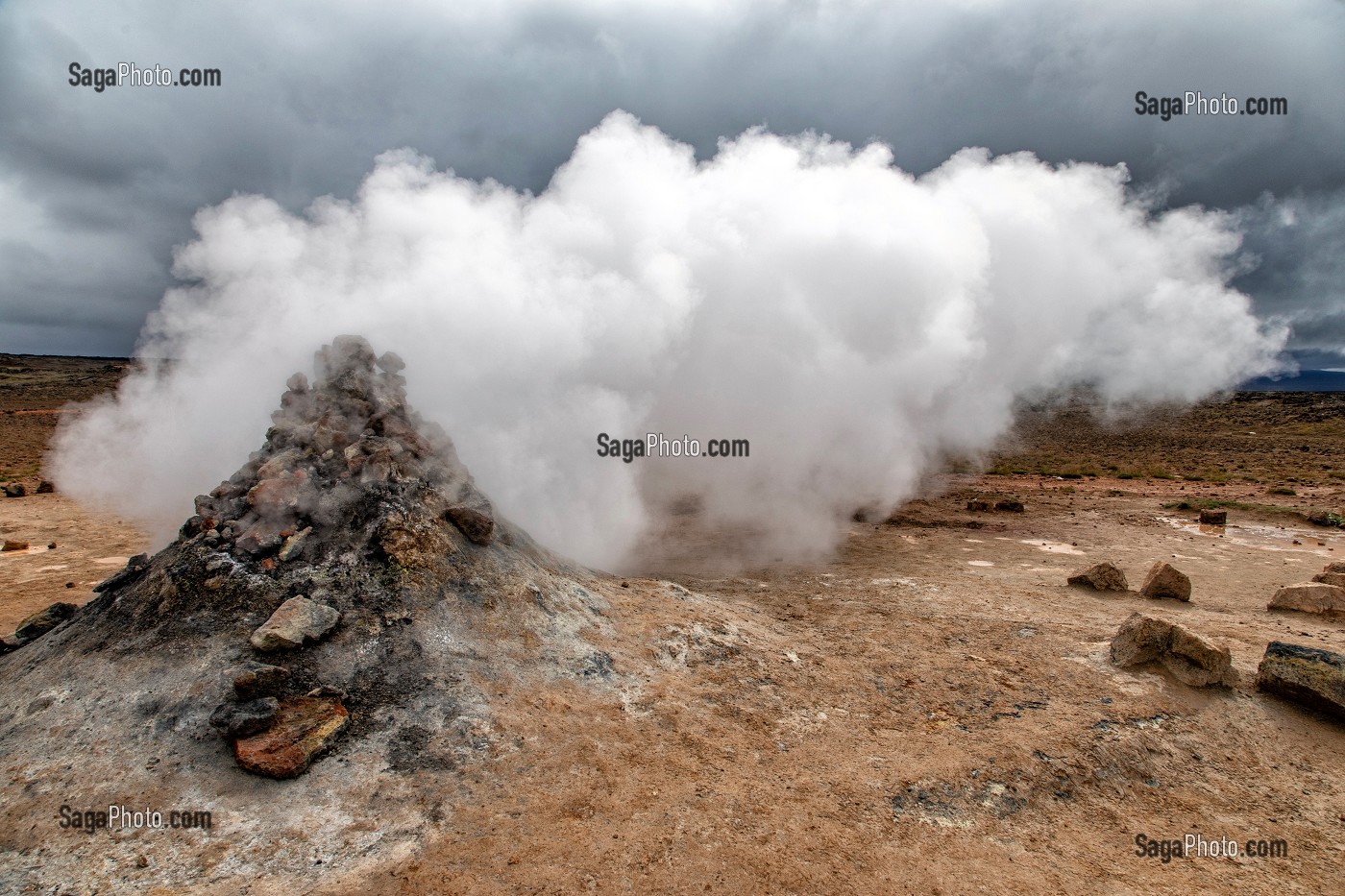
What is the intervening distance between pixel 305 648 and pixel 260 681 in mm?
492

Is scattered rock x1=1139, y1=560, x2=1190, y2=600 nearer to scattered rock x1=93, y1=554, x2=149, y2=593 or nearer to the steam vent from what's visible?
the steam vent

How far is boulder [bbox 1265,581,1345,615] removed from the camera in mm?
8539

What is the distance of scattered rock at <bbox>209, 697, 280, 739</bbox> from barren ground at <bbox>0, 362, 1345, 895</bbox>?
0.66 m

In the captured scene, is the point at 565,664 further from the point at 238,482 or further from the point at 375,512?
the point at 238,482

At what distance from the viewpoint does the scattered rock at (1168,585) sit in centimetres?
959

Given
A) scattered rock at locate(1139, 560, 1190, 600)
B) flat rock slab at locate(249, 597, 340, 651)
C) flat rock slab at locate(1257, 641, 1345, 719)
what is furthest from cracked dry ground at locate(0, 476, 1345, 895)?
flat rock slab at locate(249, 597, 340, 651)

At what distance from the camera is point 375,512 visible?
6.55 m

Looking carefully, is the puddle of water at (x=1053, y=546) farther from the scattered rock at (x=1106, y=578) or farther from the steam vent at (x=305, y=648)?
the steam vent at (x=305, y=648)

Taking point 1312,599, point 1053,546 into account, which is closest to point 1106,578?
point 1312,599

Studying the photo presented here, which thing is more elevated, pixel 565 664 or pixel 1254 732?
pixel 565 664

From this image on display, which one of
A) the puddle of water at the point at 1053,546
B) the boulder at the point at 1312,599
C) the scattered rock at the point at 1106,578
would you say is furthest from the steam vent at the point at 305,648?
the puddle of water at the point at 1053,546

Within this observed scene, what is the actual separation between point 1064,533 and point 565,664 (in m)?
12.7


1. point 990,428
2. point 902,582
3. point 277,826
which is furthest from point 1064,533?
point 277,826

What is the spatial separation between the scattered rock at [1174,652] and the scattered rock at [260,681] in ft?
26.6
